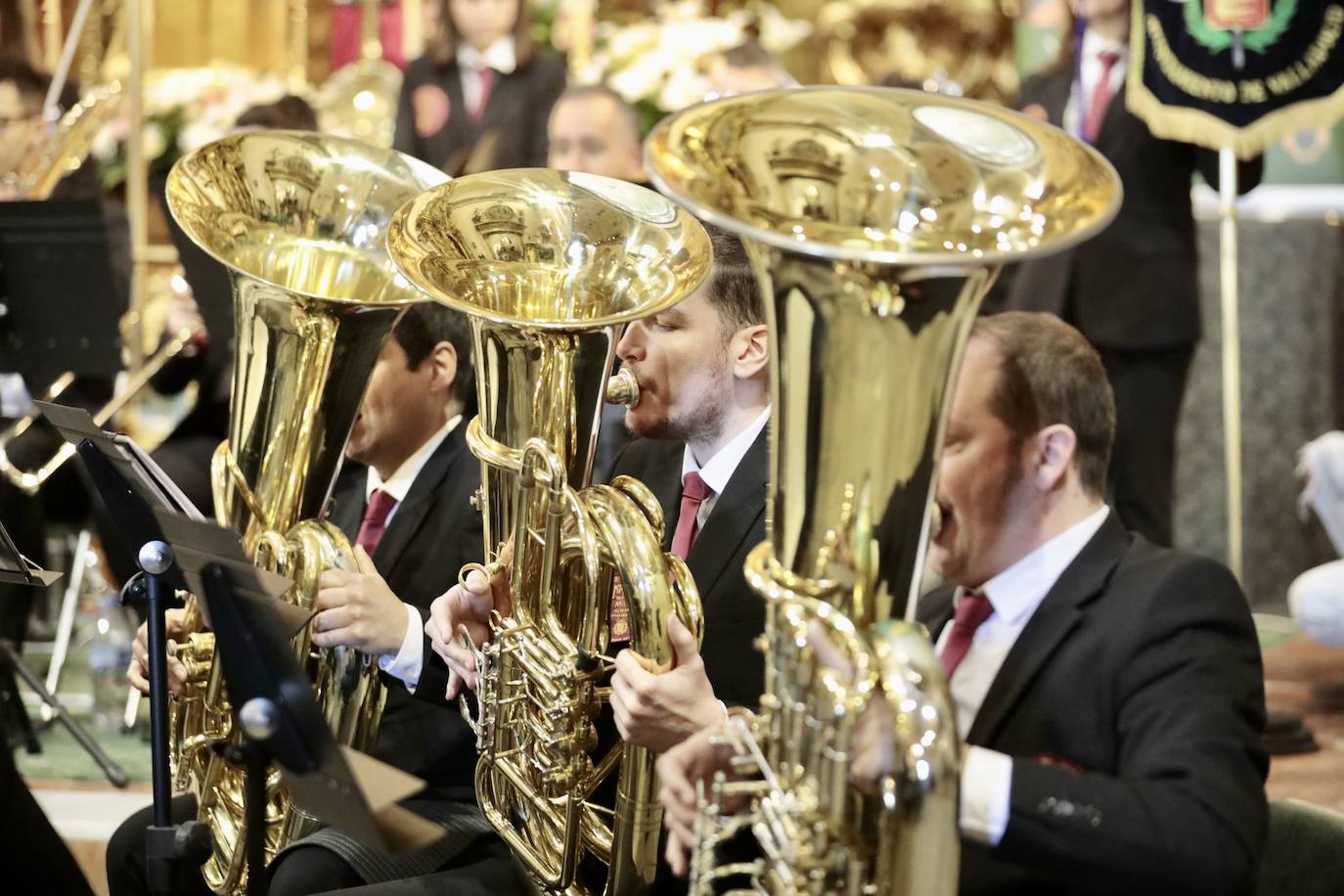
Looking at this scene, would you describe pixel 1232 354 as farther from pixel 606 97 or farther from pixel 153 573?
pixel 153 573

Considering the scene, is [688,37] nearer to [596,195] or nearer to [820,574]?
[596,195]

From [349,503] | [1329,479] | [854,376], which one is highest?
[854,376]

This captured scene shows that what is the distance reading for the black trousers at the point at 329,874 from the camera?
2518 mm

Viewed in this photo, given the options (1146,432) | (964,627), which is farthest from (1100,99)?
(964,627)

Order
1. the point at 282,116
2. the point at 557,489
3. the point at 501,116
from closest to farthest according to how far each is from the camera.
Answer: the point at 557,489, the point at 282,116, the point at 501,116

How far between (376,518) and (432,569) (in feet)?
0.81

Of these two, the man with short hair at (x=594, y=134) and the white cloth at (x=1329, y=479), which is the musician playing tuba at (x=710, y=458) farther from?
the white cloth at (x=1329, y=479)

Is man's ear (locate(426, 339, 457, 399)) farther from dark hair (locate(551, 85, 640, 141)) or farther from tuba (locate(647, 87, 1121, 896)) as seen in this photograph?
dark hair (locate(551, 85, 640, 141))

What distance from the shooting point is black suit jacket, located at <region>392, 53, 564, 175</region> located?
559 cm

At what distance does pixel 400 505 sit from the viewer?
303 cm

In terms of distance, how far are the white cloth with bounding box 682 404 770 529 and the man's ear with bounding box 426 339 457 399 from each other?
715 millimetres

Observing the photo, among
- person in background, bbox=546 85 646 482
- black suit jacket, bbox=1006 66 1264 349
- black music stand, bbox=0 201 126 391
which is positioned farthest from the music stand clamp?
black suit jacket, bbox=1006 66 1264 349

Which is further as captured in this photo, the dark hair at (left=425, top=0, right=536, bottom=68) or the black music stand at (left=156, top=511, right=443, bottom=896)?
the dark hair at (left=425, top=0, right=536, bottom=68)

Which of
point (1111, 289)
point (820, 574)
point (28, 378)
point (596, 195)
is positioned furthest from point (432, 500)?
point (1111, 289)
